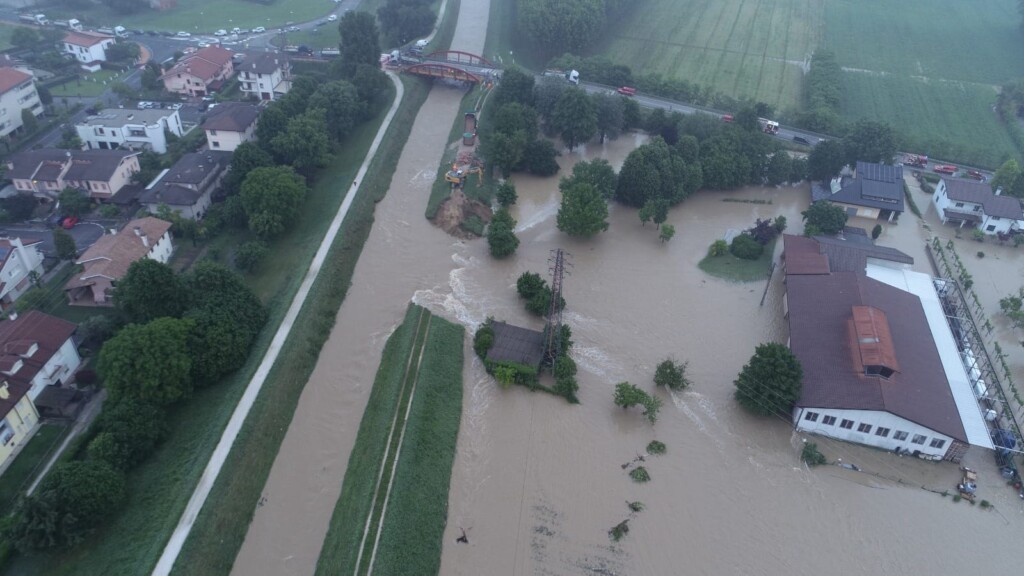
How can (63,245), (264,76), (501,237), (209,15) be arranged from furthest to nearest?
(209,15), (264,76), (501,237), (63,245)

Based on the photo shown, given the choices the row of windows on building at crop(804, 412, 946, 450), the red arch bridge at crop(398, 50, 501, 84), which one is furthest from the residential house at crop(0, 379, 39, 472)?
the red arch bridge at crop(398, 50, 501, 84)

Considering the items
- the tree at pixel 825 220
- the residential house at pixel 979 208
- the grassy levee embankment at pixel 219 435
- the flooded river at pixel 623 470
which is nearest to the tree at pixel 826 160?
the tree at pixel 825 220

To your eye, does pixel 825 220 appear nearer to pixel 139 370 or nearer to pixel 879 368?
pixel 879 368

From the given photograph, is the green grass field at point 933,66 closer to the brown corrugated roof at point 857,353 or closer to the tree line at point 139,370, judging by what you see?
the brown corrugated roof at point 857,353

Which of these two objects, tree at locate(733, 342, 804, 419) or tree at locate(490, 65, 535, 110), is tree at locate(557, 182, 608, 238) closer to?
tree at locate(733, 342, 804, 419)

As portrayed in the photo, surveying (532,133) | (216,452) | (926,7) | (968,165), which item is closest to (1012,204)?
(968,165)

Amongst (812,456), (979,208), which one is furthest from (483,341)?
(979,208)
